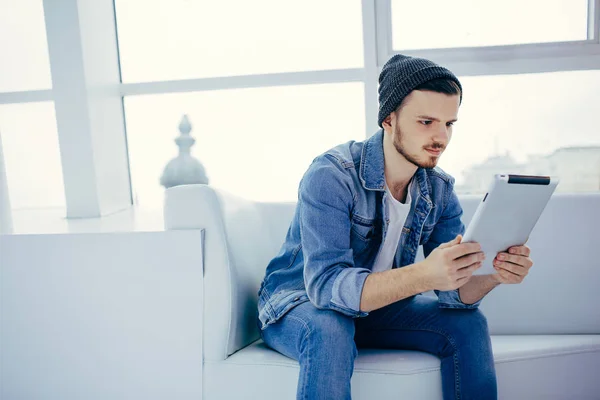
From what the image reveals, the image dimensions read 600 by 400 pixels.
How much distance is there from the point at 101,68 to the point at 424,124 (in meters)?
1.72

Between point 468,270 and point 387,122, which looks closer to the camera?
point 468,270

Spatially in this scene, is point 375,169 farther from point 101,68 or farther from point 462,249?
point 101,68

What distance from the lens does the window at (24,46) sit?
2.66 meters

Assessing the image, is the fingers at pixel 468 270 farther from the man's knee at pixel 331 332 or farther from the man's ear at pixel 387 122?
the man's ear at pixel 387 122

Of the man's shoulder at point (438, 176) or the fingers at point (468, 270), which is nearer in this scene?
the fingers at point (468, 270)

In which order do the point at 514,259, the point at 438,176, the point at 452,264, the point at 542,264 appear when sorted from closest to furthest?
the point at 452,264, the point at 514,259, the point at 438,176, the point at 542,264

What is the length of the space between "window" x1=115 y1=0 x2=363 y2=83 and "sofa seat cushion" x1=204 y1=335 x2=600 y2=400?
4.82 feet

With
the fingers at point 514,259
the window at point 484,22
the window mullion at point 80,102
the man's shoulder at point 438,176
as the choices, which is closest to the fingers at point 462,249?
the fingers at point 514,259

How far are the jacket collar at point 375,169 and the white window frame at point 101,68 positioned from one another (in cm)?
94

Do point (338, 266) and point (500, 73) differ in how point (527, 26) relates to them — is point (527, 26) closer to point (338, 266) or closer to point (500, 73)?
point (500, 73)

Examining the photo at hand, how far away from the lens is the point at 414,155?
1.33 metres

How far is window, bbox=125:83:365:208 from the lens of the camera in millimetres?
2545

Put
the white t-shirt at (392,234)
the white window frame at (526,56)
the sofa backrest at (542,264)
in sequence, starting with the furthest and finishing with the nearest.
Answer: the white window frame at (526,56), the sofa backrest at (542,264), the white t-shirt at (392,234)

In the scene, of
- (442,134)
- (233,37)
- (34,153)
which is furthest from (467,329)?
(34,153)
